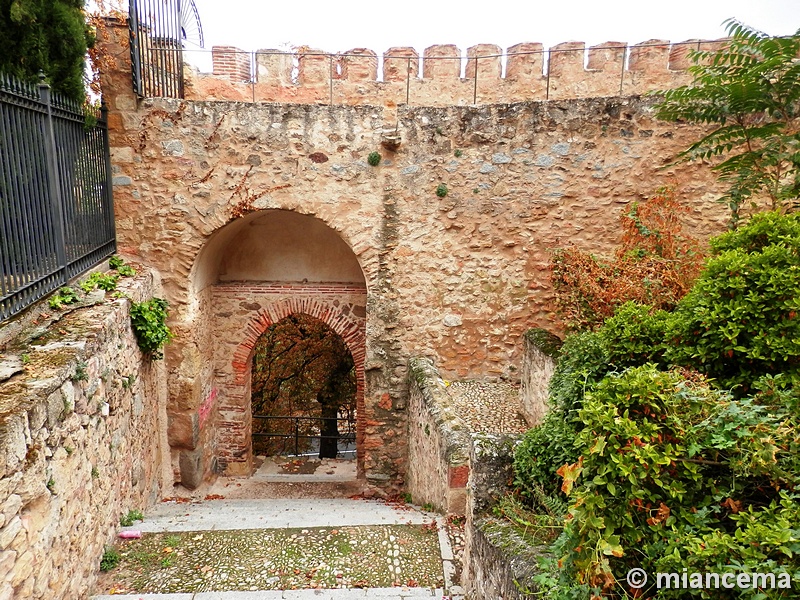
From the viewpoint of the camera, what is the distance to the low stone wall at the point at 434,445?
15.3 feet

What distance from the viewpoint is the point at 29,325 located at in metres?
4.21

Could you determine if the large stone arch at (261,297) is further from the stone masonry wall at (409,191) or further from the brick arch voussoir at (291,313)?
the stone masonry wall at (409,191)

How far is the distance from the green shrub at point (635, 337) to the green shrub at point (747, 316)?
7.7 inches

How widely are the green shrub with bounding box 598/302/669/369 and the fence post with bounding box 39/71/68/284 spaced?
191 inches

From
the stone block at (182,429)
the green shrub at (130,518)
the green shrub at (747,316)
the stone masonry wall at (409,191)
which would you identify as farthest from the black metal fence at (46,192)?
the green shrub at (747,316)

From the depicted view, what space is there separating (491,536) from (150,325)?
4.38m

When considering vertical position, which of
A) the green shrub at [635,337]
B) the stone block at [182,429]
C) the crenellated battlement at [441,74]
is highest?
the crenellated battlement at [441,74]

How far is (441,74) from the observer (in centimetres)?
985

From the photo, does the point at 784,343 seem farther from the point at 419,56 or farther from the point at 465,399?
the point at 419,56

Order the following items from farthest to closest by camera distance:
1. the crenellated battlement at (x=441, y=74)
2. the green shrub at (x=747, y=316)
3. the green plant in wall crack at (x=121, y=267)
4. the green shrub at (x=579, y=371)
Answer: the crenellated battlement at (x=441, y=74) → the green plant in wall crack at (x=121, y=267) → the green shrub at (x=579, y=371) → the green shrub at (x=747, y=316)

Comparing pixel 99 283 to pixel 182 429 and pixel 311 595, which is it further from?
pixel 311 595

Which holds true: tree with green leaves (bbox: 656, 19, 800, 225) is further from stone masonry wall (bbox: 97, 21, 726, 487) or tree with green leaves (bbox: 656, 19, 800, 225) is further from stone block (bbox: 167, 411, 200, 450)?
stone block (bbox: 167, 411, 200, 450)

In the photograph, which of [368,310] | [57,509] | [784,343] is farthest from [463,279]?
[57,509]

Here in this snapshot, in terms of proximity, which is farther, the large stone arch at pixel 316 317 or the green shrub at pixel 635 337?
the large stone arch at pixel 316 317
